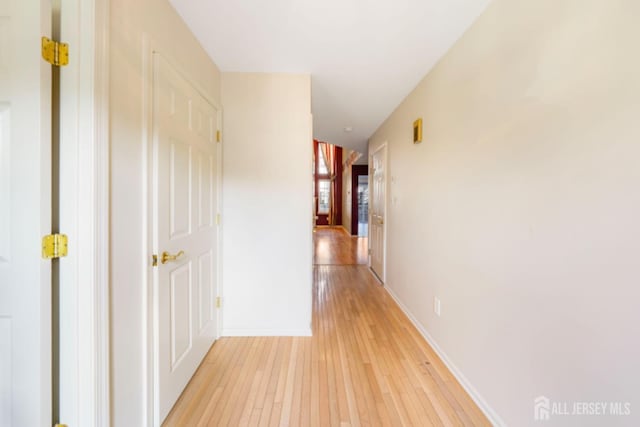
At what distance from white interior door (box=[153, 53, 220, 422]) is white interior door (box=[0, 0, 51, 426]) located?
456 millimetres

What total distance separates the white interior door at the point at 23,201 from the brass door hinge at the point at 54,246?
0.05ft

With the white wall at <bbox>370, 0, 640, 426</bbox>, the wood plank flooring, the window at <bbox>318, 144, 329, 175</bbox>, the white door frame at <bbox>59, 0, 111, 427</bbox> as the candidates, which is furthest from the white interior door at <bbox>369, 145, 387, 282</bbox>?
the window at <bbox>318, 144, 329, 175</bbox>

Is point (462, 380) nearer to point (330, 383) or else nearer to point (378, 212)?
point (330, 383)

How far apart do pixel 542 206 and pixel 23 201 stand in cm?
202

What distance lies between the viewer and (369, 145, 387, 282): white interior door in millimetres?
3766

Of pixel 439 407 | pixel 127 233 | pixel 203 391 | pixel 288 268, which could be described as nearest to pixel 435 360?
pixel 439 407

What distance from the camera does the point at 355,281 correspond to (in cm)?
385

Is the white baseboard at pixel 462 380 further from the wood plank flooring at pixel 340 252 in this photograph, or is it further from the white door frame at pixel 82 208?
the wood plank flooring at pixel 340 252

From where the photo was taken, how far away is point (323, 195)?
1136cm

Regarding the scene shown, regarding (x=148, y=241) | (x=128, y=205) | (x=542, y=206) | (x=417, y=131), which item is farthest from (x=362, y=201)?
(x=128, y=205)

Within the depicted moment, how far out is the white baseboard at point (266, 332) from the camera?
88.8 inches

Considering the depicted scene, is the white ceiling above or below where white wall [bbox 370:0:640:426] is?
above

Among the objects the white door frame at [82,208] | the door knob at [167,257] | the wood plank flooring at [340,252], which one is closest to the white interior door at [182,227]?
the door knob at [167,257]

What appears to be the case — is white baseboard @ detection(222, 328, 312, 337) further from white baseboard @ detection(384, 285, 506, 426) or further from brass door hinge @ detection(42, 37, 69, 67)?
brass door hinge @ detection(42, 37, 69, 67)
